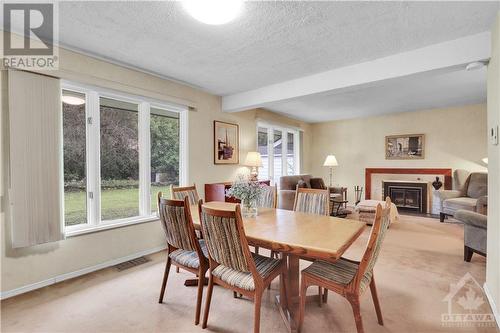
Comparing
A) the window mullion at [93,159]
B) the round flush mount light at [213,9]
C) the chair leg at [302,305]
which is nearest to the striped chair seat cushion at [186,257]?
the chair leg at [302,305]

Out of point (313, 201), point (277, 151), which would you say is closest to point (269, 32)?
point (313, 201)

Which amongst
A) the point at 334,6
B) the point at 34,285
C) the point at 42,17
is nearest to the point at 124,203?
the point at 34,285

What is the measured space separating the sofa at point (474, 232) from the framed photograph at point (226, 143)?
336 cm

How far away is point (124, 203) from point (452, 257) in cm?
429

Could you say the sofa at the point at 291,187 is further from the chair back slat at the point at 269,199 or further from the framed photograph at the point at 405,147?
the framed photograph at the point at 405,147

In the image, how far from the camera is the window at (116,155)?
2.75m

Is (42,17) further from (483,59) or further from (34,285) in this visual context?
(483,59)

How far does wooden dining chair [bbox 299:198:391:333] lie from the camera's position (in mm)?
1521

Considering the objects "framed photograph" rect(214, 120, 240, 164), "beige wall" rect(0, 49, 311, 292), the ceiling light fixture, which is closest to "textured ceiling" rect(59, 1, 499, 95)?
"beige wall" rect(0, 49, 311, 292)

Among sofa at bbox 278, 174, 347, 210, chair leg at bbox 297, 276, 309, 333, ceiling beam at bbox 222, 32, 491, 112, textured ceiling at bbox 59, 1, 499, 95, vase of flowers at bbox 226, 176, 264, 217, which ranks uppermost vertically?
textured ceiling at bbox 59, 1, 499, 95

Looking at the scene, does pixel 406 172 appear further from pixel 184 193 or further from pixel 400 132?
pixel 184 193

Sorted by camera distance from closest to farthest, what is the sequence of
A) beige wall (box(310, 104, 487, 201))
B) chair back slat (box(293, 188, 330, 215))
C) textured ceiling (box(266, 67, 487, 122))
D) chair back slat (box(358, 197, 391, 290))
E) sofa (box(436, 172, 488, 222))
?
1. chair back slat (box(358, 197, 391, 290))
2. chair back slat (box(293, 188, 330, 215))
3. textured ceiling (box(266, 67, 487, 122))
4. sofa (box(436, 172, 488, 222))
5. beige wall (box(310, 104, 487, 201))

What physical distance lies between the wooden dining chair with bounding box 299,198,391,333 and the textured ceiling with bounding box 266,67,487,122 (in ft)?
7.43

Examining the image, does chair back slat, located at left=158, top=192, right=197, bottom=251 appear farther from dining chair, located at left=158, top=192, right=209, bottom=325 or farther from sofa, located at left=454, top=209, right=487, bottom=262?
sofa, located at left=454, top=209, right=487, bottom=262
